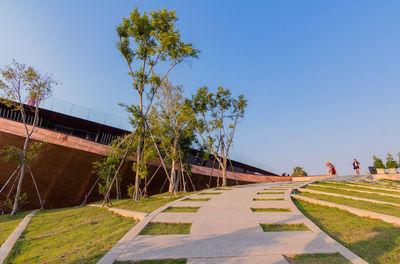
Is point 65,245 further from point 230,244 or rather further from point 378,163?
point 378,163

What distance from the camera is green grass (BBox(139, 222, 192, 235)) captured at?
143 inches

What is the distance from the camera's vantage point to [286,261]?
241cm

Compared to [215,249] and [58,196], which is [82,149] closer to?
[58,196]

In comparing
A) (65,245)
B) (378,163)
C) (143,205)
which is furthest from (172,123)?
(378,163)

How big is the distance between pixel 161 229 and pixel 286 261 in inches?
95.6

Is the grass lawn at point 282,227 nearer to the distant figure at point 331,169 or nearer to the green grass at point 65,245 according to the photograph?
the green grass at point 65,245

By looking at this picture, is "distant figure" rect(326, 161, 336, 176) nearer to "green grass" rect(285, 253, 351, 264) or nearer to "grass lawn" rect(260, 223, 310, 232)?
"grass lawn" rect(260, 223, 310, 232)

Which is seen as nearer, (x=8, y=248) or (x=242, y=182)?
(x=8, y=248)

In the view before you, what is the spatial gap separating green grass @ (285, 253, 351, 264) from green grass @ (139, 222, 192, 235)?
6.20 ft

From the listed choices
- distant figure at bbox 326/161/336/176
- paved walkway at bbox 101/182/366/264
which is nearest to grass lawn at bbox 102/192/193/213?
paved walkway at bbox 101/182/366/264

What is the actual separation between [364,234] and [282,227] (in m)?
1.38

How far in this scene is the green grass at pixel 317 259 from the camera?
7.83ft

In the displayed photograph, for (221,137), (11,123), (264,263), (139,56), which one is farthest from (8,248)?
(221,137)

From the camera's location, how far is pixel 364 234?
3385mm
